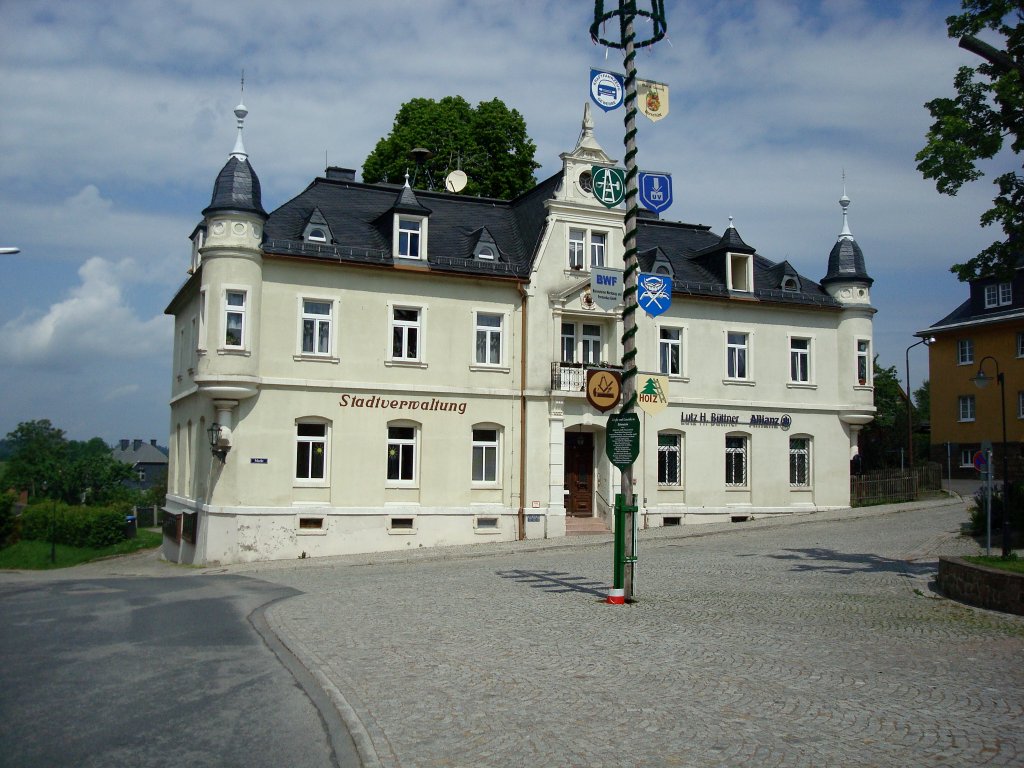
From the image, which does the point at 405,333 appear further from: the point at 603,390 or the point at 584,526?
the point at 603,390

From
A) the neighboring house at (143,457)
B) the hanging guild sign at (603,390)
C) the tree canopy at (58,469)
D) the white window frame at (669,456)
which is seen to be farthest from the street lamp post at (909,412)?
the neighboring house at (143,457)

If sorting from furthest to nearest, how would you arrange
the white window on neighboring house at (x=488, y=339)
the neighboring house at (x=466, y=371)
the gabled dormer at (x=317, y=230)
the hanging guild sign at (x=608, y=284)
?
1. the white window on neighboring house at (x=488, y=339)
2. the gabled dormer at (x=317, y=230)
3. the neighboring house at (x=466, y=371)
4. the hanging guild sign at (x=608, y=284)

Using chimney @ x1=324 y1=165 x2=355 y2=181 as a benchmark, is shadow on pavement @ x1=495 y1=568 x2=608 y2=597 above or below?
below

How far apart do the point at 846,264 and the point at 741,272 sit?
13.9 ft

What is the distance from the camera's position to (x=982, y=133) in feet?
56.2

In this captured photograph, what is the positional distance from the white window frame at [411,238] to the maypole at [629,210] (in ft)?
44.0

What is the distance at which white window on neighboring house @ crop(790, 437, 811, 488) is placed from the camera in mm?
33500

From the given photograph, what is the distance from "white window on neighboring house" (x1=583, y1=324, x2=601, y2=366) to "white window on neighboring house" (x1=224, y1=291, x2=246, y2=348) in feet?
34.8

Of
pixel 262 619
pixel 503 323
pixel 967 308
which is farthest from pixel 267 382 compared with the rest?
pixel 967 308

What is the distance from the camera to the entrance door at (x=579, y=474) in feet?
101

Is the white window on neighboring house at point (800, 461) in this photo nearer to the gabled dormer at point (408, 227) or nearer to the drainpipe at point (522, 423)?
the drainpipe at point (522, 423)

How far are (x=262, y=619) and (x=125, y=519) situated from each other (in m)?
43.3

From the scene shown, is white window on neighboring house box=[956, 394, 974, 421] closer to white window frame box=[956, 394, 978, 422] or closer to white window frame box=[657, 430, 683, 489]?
white window frame box=[956, 394, 978, 422]

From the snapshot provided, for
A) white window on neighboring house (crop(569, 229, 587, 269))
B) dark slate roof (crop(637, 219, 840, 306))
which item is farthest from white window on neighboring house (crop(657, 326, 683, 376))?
white window on neighboring house (crop(569, 229, 587, 269))
